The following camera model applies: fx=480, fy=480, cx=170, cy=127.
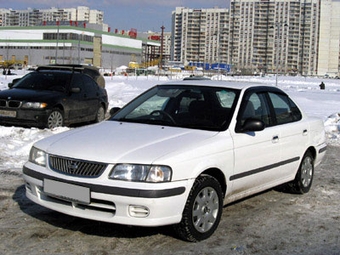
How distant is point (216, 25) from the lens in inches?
5507

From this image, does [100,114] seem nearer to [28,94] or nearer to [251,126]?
[28,94]

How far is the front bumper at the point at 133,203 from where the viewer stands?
159 inches

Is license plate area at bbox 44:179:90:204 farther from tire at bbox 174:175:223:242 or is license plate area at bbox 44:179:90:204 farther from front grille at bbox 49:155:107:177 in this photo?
tire at bbox 174:175:223:242

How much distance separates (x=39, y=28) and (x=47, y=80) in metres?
103

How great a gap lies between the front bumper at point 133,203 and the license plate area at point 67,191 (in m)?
0.02

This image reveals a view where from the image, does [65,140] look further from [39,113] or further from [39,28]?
[39,28]

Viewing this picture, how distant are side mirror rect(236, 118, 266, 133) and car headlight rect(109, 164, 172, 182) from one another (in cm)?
130

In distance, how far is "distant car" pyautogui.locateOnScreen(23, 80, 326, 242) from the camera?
13.5ft

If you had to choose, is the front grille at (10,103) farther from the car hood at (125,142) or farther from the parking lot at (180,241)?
the car hood at (125,142)

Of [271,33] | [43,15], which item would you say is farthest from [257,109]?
[43,15]

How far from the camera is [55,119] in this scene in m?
11.1

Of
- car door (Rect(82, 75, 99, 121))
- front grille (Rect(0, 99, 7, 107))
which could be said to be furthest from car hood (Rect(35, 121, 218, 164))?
car door (Rect(82, 75, 99, 121))

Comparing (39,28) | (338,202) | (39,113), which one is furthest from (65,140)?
(39,28)

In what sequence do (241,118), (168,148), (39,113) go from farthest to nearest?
(39,113) < (241,118) < (168,148)
